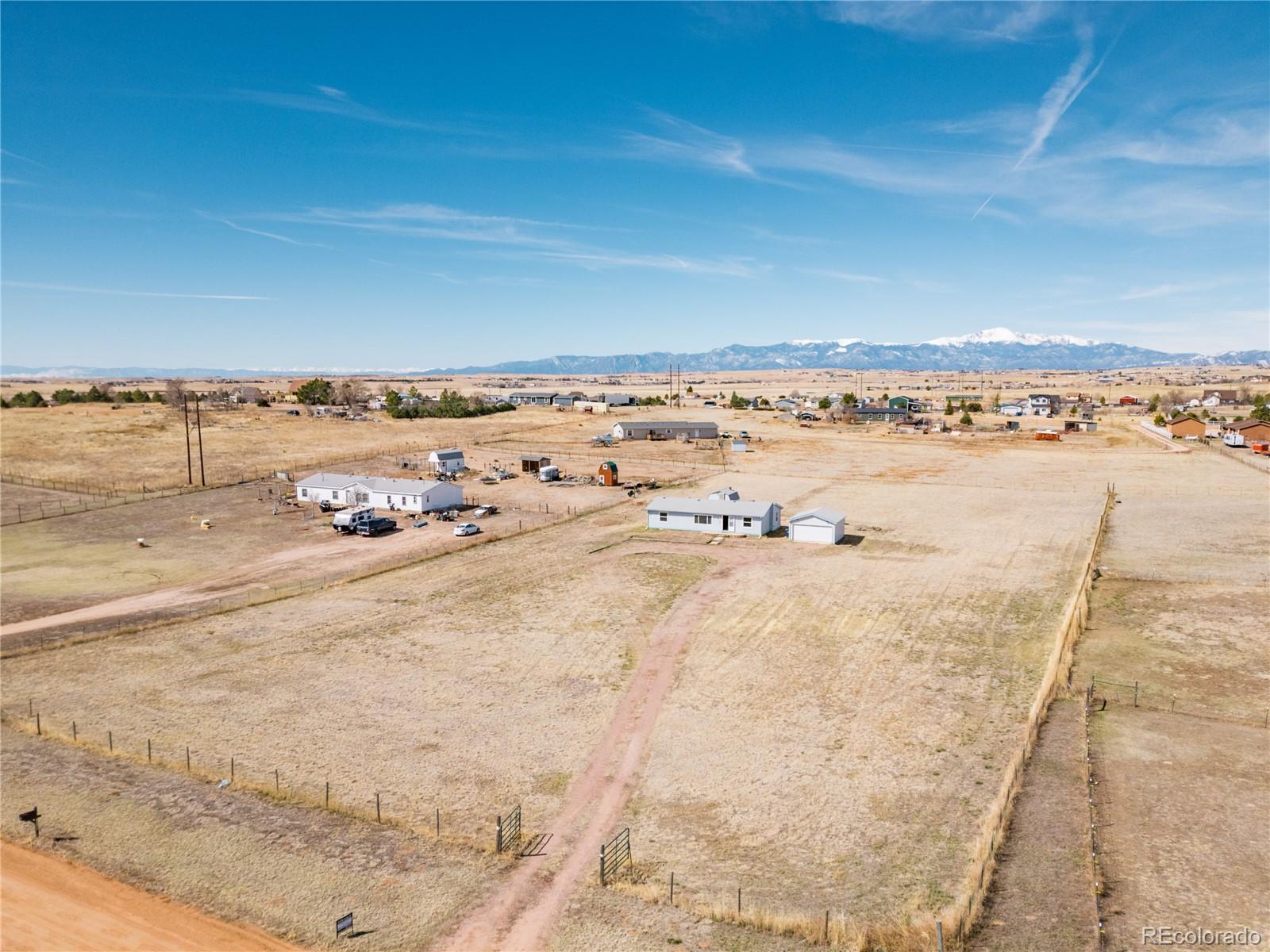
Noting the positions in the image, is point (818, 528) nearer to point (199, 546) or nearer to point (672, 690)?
point (672, 690)

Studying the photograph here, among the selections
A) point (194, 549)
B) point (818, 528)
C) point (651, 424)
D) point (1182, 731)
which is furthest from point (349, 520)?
point (651, 424)

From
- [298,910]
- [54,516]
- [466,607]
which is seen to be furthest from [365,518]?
[298,910]

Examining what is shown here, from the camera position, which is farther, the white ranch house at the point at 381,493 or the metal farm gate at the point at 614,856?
the white ranch house at the point at 381,493

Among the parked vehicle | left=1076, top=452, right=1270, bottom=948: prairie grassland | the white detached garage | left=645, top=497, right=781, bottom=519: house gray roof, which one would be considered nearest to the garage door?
the white detached garage

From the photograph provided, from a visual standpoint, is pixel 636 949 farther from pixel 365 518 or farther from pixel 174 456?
pixel 174 456

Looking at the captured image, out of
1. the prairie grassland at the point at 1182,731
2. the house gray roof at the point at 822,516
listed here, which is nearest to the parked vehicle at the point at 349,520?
the house gray roof at the point at 822,516

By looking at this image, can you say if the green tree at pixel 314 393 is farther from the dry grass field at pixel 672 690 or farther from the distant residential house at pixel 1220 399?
the distant residential house at pixel 1220 399

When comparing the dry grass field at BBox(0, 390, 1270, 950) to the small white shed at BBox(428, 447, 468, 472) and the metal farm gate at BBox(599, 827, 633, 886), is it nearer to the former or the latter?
the metal farm gate at BBox(599, 827, 633, 886)
